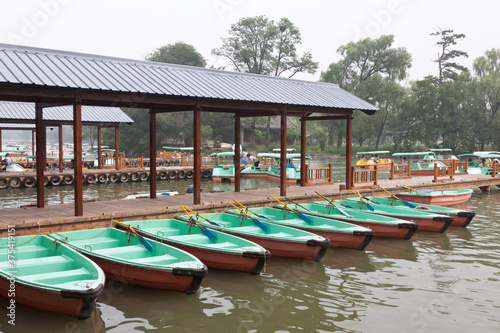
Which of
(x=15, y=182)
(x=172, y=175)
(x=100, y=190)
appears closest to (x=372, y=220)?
(x=100, y=190)

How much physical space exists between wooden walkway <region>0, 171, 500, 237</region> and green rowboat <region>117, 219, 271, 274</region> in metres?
0.84

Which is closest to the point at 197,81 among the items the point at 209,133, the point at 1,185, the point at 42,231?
the point at 42,231

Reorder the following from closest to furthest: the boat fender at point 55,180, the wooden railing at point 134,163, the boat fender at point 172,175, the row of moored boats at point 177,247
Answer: the row of moored boats at point 177,247
the boat fender at point 55,180
the boat fender at point 172,175
the wooden railing at point 134,163

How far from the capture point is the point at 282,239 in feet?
33.0

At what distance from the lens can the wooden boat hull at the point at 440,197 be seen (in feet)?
58.5

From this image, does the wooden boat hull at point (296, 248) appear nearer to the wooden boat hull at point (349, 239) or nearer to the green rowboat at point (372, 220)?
the wooden boat hull at point (349, 239)

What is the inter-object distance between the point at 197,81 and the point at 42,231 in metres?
6.21

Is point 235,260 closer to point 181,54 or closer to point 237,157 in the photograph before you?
point 237,157

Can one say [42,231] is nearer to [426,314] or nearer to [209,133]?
[426,314]

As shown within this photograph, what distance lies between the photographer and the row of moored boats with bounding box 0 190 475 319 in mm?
7008

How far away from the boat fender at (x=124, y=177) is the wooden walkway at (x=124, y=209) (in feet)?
47.5

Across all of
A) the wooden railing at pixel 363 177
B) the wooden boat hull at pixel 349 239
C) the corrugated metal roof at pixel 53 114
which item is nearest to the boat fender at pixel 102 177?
the corrugated metal roof at pixel 53 114

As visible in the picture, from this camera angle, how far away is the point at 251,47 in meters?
61.6

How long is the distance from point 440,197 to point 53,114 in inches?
830
